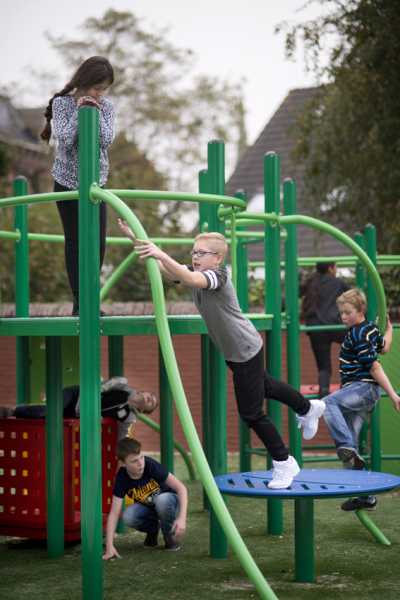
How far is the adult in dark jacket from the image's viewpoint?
916 centimetres

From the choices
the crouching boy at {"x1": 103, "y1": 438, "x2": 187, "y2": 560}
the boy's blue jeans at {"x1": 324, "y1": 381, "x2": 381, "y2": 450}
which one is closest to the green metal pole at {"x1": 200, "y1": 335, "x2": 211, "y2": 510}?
the crouching boy at {"x1": 103, "y1": 438, "x2": 187, "y2": 560}

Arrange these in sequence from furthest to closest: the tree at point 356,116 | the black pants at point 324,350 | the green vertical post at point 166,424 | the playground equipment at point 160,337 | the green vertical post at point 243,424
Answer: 1. the tree at point 356,116
2. the black pants at point 324,350
3. the green vertical post at point 243,424
4. the green vertical post at point 166,424
5. the playground equipment at point 160,337

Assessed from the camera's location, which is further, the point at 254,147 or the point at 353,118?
the point at 254,147

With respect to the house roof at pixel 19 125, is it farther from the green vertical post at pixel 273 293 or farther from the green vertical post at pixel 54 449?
the green vertical post at pixel 54 449

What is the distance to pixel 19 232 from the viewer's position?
23.3ft

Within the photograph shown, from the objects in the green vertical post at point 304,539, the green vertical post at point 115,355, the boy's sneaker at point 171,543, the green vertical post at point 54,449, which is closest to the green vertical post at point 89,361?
the green vertical post at point 304,539

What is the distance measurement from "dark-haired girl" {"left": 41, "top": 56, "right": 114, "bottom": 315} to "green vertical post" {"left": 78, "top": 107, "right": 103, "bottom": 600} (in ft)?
1.58

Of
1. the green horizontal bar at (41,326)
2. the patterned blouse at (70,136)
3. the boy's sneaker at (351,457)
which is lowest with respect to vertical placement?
the boy's sneaker at (351,457)

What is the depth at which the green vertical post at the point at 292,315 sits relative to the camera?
6703 mm

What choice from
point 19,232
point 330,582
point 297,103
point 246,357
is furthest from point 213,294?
point 297,103

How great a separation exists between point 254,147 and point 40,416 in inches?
770

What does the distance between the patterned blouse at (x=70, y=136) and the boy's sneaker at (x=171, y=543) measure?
1954 mm

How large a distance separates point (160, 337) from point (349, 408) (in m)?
2.05

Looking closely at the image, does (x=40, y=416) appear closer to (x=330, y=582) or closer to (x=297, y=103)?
(x=330, y=582)
